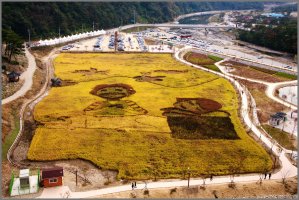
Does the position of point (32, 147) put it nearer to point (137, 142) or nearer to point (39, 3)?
point (137, 142)

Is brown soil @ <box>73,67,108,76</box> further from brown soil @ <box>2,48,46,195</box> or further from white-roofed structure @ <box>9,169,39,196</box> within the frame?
white-roofed structure @ <box>9,169,39,196</box>

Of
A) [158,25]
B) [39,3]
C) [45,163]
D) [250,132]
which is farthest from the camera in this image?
[158,25]

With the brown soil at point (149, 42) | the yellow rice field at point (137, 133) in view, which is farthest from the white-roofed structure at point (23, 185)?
the brown soil at point (149, 42)

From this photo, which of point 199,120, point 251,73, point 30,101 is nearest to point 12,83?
point 30,101

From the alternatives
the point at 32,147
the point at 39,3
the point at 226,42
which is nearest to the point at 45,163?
the point at 32,147

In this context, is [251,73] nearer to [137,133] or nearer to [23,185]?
[137,133]

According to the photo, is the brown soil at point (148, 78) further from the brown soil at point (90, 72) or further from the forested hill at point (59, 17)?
the forested hill at point (59, 17)
